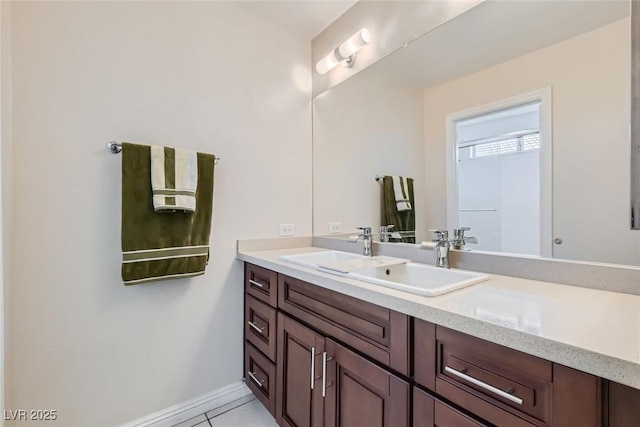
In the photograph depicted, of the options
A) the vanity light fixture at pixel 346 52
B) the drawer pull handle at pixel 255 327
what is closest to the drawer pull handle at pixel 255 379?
the drawer pull handle at pixel 255 327

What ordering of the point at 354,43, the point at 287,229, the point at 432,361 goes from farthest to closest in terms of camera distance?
the point at 287,229 → the point at 354,43 → the point at 432,361

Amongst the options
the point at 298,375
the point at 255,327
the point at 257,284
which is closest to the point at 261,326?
the point at 255,327

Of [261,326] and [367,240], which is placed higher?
[367,240]

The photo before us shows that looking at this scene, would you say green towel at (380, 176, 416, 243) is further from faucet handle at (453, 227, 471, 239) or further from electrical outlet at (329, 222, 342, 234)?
electrical outlet at (329, 222, 342, 234)

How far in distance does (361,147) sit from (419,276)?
92 cm

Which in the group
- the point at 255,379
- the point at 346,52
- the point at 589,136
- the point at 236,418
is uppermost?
the point at 346,52

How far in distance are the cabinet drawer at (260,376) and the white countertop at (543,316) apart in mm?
728

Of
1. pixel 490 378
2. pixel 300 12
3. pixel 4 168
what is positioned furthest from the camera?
pixel 300 12

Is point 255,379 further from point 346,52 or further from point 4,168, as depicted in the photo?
point 346,52

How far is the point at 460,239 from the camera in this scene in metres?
1.32

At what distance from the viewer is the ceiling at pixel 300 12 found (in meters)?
1.79

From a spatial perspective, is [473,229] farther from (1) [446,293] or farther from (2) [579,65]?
(2) [579,65]

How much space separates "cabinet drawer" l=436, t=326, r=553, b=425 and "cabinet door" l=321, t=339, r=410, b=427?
0.51 feet

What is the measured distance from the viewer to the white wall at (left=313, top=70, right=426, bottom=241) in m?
1.61
